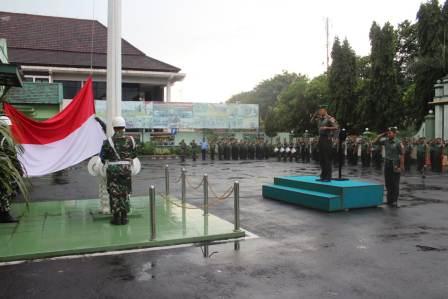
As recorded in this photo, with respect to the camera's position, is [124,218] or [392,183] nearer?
[124,218]

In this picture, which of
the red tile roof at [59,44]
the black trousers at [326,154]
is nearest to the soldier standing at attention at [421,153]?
the black trousers at [326,154]

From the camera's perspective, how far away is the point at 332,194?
1056 centimetres

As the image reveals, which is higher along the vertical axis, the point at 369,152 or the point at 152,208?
the point at 369,152

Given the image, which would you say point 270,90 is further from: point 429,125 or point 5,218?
point 5,218

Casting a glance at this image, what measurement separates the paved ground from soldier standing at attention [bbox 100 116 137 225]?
2005 millimetres

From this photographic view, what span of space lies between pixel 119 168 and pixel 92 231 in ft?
3.99

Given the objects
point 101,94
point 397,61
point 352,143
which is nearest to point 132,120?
point 101,94

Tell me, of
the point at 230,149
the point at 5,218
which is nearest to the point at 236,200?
the point at 5,218

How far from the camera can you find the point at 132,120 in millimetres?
35812

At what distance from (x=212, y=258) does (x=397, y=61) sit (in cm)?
4259

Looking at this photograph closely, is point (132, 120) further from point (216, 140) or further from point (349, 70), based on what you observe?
point (349, 70)

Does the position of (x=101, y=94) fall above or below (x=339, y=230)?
above

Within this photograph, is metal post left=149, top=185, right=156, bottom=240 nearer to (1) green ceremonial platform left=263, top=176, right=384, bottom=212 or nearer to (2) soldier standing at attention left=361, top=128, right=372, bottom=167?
(1) green ceremonial platform left=263, top=176, right=384, bottom=212

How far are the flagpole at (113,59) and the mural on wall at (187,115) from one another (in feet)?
80.7
